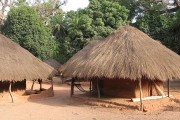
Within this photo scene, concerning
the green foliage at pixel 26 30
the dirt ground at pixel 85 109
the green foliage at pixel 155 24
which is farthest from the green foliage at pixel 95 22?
the dirt ground at pixel 85 109

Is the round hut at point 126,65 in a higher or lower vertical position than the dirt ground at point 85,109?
higher

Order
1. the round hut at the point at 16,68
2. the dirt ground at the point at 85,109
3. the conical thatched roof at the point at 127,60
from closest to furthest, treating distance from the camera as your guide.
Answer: the dirt ground at the point at 85,109
the conical thatched roof at the point at 127,60
the round hut at the point at 16,68

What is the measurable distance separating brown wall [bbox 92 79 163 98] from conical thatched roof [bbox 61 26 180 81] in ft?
4.61

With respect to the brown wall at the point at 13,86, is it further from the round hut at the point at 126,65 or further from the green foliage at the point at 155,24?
the green foliage at the point at 155,24

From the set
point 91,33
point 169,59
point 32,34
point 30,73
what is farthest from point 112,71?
point 32,34

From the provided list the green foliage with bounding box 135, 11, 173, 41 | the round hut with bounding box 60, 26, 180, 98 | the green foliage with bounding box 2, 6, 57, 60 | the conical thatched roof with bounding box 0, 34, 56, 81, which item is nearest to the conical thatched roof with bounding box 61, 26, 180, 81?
the round hut with bounding box 60, 26, 180, 98

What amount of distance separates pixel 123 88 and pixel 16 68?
236 inches

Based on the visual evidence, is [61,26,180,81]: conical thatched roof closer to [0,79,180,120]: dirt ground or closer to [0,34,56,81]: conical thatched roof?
[0,79,180,120]: dirt ground

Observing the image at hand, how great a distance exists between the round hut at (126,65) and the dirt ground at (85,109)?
93cm

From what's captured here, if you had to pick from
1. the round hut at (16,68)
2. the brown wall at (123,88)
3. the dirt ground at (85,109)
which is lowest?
the dirt ground at (85,109)

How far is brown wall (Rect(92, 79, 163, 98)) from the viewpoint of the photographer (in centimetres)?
1605

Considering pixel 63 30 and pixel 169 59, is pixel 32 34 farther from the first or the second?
pixel 169 59

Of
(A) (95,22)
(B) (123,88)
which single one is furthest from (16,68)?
(A) (95,22)

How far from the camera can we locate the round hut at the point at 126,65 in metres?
14.7
